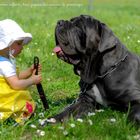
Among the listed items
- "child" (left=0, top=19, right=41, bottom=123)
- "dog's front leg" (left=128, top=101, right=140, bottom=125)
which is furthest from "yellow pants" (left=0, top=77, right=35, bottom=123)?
"dog's front leg" (left=128, top=101, right=140, bottom=125)

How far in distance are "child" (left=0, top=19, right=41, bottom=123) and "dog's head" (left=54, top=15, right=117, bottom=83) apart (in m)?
0.44

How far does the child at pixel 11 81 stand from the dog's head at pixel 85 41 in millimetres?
438

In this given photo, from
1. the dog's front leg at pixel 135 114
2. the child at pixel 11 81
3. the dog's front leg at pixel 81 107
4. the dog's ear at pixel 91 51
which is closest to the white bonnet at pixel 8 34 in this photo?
the child at pixel 11 81

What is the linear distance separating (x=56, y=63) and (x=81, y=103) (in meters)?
2.97

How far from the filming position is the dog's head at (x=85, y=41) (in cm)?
606

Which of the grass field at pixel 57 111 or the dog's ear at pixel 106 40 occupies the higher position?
the dog's ear at pixel 106 40

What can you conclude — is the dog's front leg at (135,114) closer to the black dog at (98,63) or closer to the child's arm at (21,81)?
the black dog at (98,63)

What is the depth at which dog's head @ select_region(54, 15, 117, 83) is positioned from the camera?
19.9 ft

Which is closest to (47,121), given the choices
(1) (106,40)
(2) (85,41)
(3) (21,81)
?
(3) (21,81)

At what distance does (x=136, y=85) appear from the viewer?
6.16 meters

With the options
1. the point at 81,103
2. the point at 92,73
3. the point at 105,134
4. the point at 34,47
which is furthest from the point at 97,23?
the point at 34,47

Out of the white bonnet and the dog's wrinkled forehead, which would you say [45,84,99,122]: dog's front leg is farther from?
the white bonnet

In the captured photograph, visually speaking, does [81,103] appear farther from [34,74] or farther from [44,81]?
[44,81]

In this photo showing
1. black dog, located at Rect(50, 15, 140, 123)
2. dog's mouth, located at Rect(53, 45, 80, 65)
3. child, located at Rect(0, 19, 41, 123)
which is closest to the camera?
child, located at Rect(0, 19, 41, 123)
